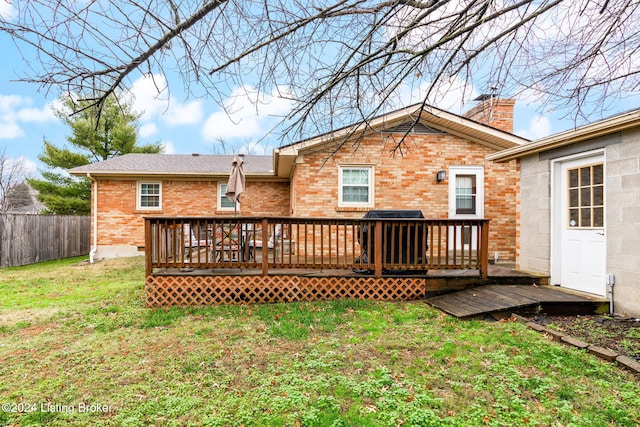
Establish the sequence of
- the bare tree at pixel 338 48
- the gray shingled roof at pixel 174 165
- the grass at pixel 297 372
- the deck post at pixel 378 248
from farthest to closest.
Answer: the gray shingled roof at pixel 174 165
the deck post at pixel 378 248
the grass at pixel 297 372
the bare tree at pixel 338 48

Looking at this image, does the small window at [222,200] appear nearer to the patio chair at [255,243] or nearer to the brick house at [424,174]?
the patio chair at [255,243]

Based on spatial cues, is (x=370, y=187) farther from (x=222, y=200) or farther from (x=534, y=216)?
(x=222, y=200)

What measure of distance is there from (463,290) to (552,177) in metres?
2.47

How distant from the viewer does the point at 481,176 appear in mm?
9102

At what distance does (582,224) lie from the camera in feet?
17.7

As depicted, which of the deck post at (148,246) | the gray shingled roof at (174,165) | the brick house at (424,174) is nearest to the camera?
the deck post at (148,246)

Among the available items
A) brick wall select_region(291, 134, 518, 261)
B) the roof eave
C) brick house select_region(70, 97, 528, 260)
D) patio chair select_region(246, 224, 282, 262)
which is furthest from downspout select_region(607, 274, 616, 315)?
patio chair select_region(246, 224, 282, 262)

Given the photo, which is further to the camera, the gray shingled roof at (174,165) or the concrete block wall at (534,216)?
the gray shingled roof at (174,165)

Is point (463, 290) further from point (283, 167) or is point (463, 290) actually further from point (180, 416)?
point (283, 167)

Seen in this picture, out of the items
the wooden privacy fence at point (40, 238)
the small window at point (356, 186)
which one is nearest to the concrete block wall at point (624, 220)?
the small window at point (356, 186)

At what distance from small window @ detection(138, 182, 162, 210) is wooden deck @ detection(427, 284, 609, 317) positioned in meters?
10.7

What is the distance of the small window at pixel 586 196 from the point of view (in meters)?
5.10

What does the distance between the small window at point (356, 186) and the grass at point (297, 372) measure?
405cm

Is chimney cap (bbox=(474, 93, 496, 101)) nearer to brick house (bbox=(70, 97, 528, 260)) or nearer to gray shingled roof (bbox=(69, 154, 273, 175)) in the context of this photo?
brick house (bbox=(70, 97, 528, 260))
